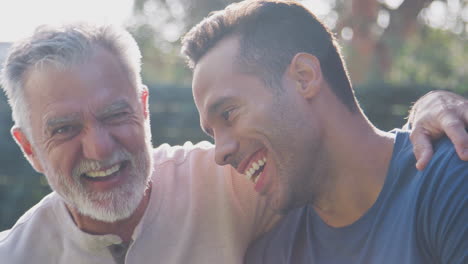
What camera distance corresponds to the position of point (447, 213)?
1824 mm

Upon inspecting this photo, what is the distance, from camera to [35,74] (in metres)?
2.58

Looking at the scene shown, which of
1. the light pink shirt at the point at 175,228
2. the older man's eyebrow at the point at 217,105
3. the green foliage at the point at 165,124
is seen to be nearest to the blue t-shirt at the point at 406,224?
the light pink shirt at the point at 175,228

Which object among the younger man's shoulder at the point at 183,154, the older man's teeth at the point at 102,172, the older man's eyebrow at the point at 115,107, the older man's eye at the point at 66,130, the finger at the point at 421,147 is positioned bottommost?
the finger at the point at 421,147

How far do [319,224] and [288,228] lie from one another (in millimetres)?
198

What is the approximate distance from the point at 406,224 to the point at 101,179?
1.43 m

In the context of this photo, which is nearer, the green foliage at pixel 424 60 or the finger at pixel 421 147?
the finger at pixel 421 147

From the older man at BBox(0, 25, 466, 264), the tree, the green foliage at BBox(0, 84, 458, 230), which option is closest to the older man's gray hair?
the older man at BBox(0, 25, 466, 264)

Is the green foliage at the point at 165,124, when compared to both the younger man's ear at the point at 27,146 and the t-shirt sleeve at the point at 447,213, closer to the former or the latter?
the younger man's ear at the point at 27,146

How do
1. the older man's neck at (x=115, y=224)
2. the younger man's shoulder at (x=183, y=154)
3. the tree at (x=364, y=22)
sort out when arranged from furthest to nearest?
the tree at (x=364, y=22), the younger man's shoulder at (x=183, y=154), the older man's neck at (x=115, y=224)

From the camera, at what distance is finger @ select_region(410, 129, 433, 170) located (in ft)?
6.52

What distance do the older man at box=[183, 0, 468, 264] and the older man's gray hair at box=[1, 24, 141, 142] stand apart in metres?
0.47

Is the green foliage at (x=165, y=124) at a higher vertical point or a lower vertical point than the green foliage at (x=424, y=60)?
lower

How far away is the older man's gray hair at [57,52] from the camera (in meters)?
2.57

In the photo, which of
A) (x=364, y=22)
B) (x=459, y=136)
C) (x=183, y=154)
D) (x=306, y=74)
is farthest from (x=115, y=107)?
(x=364, y=22)
